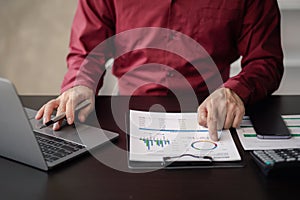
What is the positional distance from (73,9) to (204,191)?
5.48 ft

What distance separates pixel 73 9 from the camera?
236 cm

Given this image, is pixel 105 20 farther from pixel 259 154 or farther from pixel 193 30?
pixel 259 154

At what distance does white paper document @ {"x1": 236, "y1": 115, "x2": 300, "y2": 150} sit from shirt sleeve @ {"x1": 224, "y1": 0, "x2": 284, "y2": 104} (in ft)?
0.71

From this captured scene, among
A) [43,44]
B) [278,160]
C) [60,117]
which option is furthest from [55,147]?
[43,44]

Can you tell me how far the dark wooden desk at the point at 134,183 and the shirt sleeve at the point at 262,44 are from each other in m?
0.46

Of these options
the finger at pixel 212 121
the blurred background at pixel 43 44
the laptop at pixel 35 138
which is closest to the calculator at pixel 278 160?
the finger at pixel 212 121

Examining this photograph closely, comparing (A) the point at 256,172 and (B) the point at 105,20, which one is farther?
(B) the point at 105,20

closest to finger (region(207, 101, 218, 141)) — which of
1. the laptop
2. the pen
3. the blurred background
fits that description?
the laptop

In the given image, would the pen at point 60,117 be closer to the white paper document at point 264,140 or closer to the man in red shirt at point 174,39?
the man in red shirt at point 174,39

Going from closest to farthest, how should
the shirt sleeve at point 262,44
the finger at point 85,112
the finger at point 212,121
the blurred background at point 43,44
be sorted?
the finger at point 212,121
the finger at point 85,112
the shirt sleeve at point 262,44
the blurred background at point 43,44

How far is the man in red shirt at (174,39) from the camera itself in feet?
4.89

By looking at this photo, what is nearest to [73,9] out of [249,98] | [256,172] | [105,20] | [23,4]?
[23,4]

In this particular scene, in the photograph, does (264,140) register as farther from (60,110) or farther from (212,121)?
(60,110)

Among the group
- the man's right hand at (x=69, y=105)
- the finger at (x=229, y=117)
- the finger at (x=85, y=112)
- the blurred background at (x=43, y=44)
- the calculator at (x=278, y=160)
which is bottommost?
the blurred background at (x=43, y=44)
